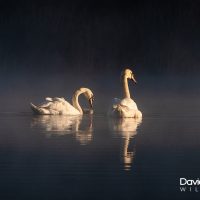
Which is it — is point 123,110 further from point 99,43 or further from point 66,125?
point 99,43

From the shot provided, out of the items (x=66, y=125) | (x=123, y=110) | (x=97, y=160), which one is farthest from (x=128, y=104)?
(x=97, y=160)

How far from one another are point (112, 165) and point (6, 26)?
42.4 meters

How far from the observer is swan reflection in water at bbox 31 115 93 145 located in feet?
53.1

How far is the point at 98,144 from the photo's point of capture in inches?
576

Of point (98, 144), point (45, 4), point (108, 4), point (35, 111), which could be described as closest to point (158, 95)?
point (35, 111)

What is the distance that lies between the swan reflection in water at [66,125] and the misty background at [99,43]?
17.4 metres

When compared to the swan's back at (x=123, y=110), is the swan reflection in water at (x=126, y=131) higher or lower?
lower

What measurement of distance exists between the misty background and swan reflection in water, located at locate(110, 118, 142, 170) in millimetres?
18385

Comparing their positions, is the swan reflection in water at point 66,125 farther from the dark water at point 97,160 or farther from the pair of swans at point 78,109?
the pair of swans at point 78,109

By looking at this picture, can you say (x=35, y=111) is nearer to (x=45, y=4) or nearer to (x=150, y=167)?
(x=150, y=167)

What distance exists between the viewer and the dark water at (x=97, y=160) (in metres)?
10.7

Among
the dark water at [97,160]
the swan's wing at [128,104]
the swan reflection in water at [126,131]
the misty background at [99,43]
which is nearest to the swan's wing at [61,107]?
the swan's wing at [128,104]

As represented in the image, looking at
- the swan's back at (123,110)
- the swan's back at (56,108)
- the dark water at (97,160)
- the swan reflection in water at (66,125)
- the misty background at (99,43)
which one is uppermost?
the misty background at (99,43)

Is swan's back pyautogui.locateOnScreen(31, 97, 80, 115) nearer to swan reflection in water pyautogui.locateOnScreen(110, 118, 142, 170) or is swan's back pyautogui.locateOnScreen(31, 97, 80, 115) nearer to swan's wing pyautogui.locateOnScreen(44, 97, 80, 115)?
swan's wing pyautogui.locateOnScreen(44, 97, 80, 115)
